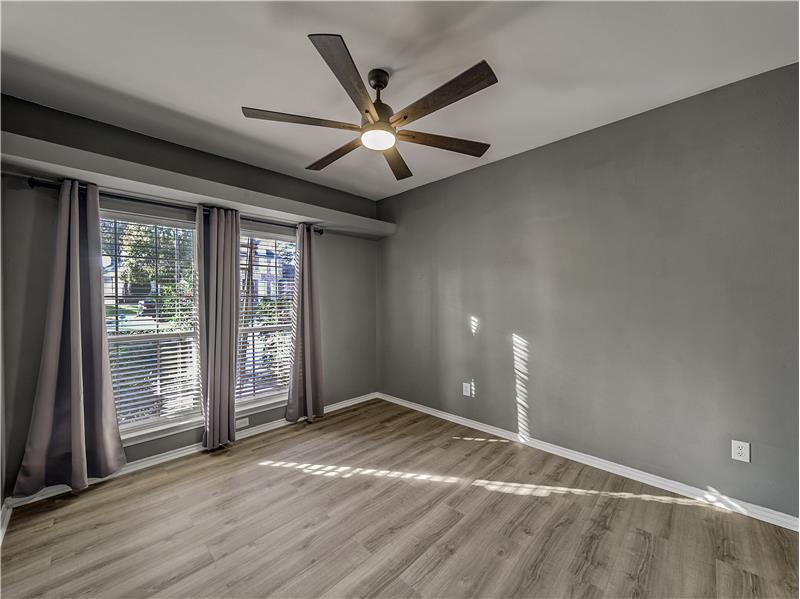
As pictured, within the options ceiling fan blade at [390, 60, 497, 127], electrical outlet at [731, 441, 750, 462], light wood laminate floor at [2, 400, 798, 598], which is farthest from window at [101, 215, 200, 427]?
electrical outlet at [731, 441, 750, 462]

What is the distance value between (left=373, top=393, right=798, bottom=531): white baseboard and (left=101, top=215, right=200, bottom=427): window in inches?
104

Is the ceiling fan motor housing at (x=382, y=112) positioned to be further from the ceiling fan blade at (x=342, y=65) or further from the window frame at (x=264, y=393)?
the window frame at (x=264, y=393)

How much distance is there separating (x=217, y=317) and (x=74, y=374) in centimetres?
98

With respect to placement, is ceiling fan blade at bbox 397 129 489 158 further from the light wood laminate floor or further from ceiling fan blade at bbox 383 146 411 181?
the light wood laminate floor

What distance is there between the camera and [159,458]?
277 centimetres

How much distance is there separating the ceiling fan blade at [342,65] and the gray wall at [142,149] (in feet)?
6.22

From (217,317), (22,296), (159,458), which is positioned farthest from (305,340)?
(22,296)

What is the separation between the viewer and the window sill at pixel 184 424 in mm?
2666

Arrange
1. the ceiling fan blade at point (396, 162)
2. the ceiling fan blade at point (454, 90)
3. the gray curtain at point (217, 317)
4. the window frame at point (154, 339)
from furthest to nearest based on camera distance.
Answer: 1. the gray curtain at point (217, 317)
2. the window frame at point (154, 339)
3. the ceiling fan blade at point (396, 162)
4. the ceiling fan blade at point (454, 90)

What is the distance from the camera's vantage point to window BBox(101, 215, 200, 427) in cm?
261

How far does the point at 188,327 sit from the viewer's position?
2986 millimetres

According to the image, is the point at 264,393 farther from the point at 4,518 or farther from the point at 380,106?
the point at 380,106

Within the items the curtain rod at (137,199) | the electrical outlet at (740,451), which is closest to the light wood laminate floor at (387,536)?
the electrical outlet at (740,451)

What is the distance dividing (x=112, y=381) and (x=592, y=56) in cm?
387
